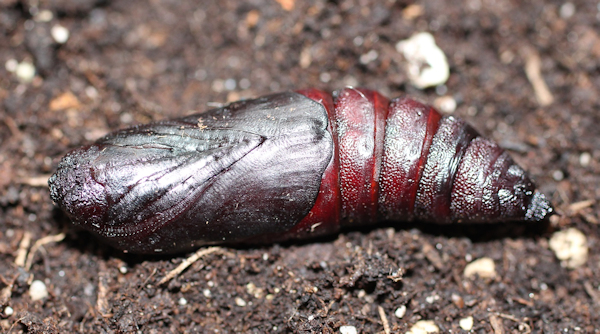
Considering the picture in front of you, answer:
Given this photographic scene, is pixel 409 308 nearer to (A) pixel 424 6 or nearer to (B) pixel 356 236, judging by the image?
(B) pixel 356 236

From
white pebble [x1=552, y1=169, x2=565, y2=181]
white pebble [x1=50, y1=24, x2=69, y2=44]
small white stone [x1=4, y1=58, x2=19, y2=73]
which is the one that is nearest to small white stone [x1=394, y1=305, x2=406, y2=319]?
white pebble [x1=552, y1=169, x2=565, y2=181]

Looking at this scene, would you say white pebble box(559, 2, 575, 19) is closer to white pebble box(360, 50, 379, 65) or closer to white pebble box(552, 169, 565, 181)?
white pebble box(552, 169, 565, 181)

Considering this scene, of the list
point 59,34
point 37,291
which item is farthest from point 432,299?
point 59,34

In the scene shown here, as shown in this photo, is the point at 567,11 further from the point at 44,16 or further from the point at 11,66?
the point at 11,66

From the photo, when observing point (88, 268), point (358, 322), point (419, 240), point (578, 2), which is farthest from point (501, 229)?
point (88, 268)

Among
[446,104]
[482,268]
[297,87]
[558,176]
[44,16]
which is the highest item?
[44,16]
